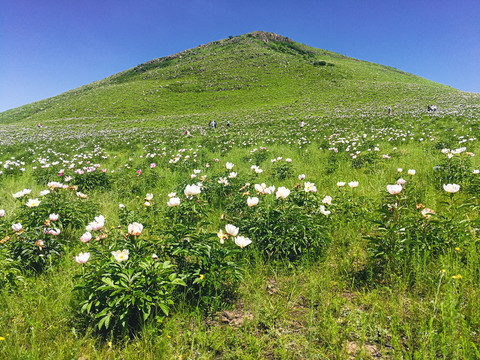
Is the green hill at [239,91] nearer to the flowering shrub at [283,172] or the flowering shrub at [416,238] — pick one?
the flowering shrub at [283,172]

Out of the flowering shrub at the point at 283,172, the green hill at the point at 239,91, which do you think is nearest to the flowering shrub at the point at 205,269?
the flowering shrub at the point at 283,172

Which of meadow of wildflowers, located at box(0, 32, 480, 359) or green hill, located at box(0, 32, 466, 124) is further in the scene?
green hill, located at box(0, 32, 466, 124)

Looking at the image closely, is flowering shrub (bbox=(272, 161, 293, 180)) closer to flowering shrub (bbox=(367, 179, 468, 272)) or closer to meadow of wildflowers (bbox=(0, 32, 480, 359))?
meadow of wildflowers (bbox=(0, 32, 480, 359))

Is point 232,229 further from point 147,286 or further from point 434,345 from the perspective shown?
point 434,345

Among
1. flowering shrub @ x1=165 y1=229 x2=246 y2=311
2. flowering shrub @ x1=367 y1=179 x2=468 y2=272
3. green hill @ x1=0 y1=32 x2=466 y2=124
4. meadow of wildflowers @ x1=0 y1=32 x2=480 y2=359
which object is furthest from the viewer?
green hill @ x1=0 y1=32 x2=466 y2=124

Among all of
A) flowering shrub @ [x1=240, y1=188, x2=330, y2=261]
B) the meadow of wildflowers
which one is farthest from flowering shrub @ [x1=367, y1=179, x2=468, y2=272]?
flowering shrub @ [x1=240, y1=188, x2=330, y2=261]

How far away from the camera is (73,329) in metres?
1.87

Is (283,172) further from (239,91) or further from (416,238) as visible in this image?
(239,91)

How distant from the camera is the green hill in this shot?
34.4 m

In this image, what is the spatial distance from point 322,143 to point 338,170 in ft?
14.7

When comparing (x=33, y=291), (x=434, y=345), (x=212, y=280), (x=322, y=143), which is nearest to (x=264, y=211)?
(x=212, y=280)

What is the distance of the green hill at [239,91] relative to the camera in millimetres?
34406

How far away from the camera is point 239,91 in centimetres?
4675

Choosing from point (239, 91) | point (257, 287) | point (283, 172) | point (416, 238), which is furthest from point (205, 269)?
point (239, 91)
